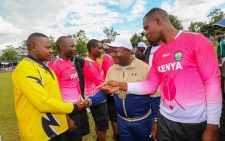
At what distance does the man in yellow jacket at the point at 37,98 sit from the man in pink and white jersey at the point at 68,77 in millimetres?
1030

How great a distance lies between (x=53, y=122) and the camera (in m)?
3.58

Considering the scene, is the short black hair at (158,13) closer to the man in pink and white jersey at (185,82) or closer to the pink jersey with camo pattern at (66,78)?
the man in pink and white jersey at (185,82)

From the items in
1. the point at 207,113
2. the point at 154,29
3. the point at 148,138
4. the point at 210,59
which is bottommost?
the point at 148,138

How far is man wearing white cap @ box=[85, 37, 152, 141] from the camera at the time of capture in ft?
12.5

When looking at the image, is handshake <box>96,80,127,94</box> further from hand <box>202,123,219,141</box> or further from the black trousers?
hand <box>202,123,219,141</box>

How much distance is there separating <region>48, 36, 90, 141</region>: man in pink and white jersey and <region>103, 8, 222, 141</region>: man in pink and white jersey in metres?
2.08

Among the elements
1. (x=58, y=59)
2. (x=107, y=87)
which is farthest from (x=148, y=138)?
(x=58, y=59)

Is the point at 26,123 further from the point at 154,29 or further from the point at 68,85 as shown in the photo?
the point at 154,29

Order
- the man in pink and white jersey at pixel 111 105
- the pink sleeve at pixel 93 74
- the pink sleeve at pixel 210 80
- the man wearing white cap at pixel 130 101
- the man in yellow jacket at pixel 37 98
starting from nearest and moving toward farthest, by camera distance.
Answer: the pink sleeve at pixel 210 80
the man in yellow jacket at pixel 37 98
the man wearing white cap at pixel 130 101
the pink sleeve at pixel 93 74
the man in pink and white jersey at pixel 111 105

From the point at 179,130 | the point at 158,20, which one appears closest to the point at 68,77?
the point at 158,20

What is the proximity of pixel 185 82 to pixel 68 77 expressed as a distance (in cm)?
257

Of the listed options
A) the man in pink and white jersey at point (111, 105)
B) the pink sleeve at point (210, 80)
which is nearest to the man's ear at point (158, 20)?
the pink sleeve at point (210, 80)

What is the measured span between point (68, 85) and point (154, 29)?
92.6 inches

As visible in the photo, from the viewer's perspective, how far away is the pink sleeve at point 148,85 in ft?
11.0
